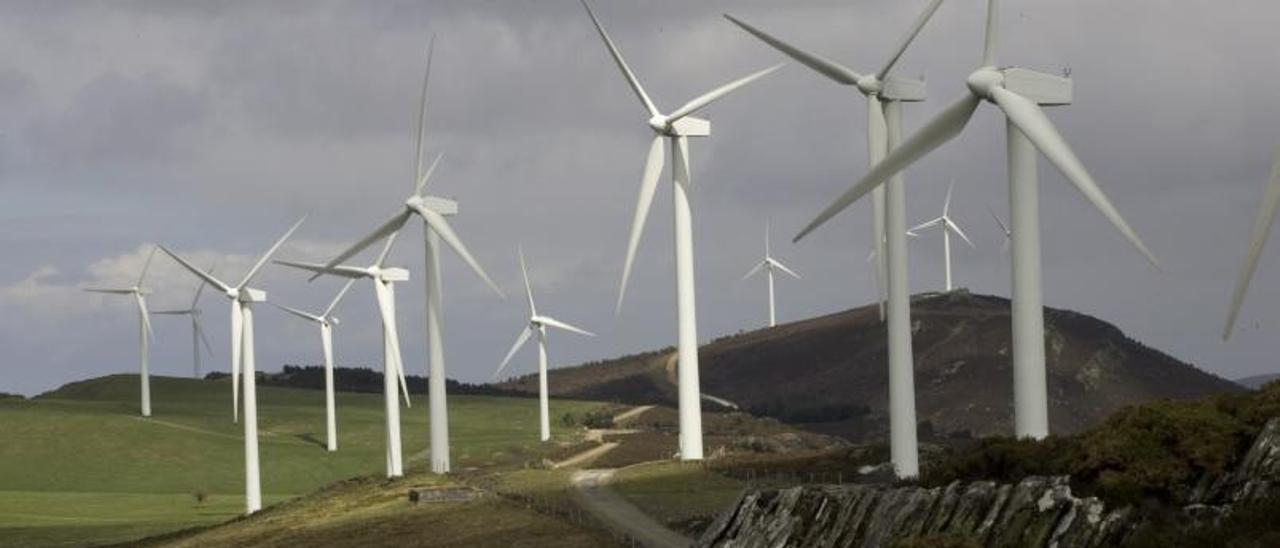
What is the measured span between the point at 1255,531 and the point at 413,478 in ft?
254

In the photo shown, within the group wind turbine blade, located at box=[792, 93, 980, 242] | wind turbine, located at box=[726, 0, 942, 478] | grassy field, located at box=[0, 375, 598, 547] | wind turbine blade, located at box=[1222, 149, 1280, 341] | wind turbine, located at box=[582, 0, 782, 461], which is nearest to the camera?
Answer: wind turbine blade, located at box=[1222, 149, 1280, 341]

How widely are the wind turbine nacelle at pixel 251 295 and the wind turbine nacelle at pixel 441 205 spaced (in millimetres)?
25937

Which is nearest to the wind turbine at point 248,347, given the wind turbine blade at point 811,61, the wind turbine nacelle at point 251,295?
the wind turbine nacelle at point 251,295

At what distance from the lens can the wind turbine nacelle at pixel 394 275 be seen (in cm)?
12838

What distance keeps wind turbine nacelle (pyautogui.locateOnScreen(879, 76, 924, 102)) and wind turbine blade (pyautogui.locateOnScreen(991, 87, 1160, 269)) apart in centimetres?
2111

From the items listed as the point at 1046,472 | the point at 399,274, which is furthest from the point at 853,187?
the point at 399,274

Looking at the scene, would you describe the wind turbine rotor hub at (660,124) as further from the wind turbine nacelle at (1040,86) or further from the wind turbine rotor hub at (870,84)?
the wind turbine nacelle at (1040,86)

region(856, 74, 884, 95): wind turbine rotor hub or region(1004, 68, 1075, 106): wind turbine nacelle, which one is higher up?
region(856, 74, 884, 95): wind turbine rotor hub

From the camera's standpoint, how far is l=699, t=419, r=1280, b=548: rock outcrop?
1829 inches

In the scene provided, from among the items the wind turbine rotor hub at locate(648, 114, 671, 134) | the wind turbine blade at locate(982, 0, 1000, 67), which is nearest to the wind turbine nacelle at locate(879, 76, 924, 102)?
the wind turbine blade at locate(982, 0, 1000, 67)

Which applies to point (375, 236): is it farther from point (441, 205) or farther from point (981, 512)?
point (981, 512)

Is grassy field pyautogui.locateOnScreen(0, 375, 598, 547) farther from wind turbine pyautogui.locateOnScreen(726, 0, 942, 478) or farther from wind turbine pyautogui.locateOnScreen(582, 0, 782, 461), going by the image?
wind turbine pyautogui.locateOnScreen(726, 0, 942, 478)

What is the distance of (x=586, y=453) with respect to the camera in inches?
6280

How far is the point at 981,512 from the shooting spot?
52.2 m
